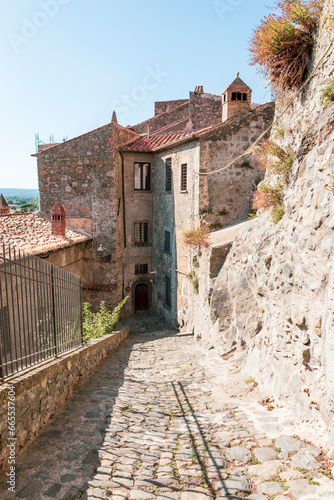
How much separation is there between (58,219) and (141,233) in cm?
592

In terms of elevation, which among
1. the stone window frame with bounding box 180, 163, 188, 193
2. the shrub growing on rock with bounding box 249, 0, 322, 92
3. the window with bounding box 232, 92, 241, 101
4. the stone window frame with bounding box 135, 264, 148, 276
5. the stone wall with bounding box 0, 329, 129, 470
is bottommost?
the stone window frame with bounding box 135, 264, 148, 276

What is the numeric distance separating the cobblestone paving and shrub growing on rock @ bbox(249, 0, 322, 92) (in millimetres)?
6251

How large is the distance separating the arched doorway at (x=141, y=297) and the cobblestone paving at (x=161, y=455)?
13.7 meters

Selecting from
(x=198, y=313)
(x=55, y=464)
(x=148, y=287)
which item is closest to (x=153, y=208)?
(x=148, y=287)

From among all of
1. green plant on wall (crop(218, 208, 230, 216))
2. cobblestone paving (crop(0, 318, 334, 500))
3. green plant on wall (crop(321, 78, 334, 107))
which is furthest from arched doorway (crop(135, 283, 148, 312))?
green plant on wall (crop(321, 78, 334, 107))

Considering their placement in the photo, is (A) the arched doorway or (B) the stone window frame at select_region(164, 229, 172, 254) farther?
(A) the arched doorway

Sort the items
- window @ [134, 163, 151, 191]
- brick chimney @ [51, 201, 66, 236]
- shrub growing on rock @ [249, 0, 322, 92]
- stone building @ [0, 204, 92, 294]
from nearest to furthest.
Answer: shrub growing on rock @ [249, 0, 322, 92] → stone building @ [0, 204, 92, 294] → brick chimney @ [51, 201, 66, 236] → window @ [134, 163, 151, 191]

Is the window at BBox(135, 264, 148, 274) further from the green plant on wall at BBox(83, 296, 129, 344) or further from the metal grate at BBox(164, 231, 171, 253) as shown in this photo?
the green plant on wall at BBox(83, 296, 129, 344)

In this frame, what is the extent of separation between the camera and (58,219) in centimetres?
1445

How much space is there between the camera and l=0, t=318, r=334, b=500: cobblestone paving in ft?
11.1

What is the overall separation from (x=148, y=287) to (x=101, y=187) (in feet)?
20.1

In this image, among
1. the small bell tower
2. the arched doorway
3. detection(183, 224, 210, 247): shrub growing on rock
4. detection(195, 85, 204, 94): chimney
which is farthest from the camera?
detection(195, 85, 204, 94): chimney

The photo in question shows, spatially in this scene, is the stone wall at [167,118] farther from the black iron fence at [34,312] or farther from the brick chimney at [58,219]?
the black iron fence at [34,312]

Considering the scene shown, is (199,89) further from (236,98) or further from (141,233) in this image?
(141,233)
